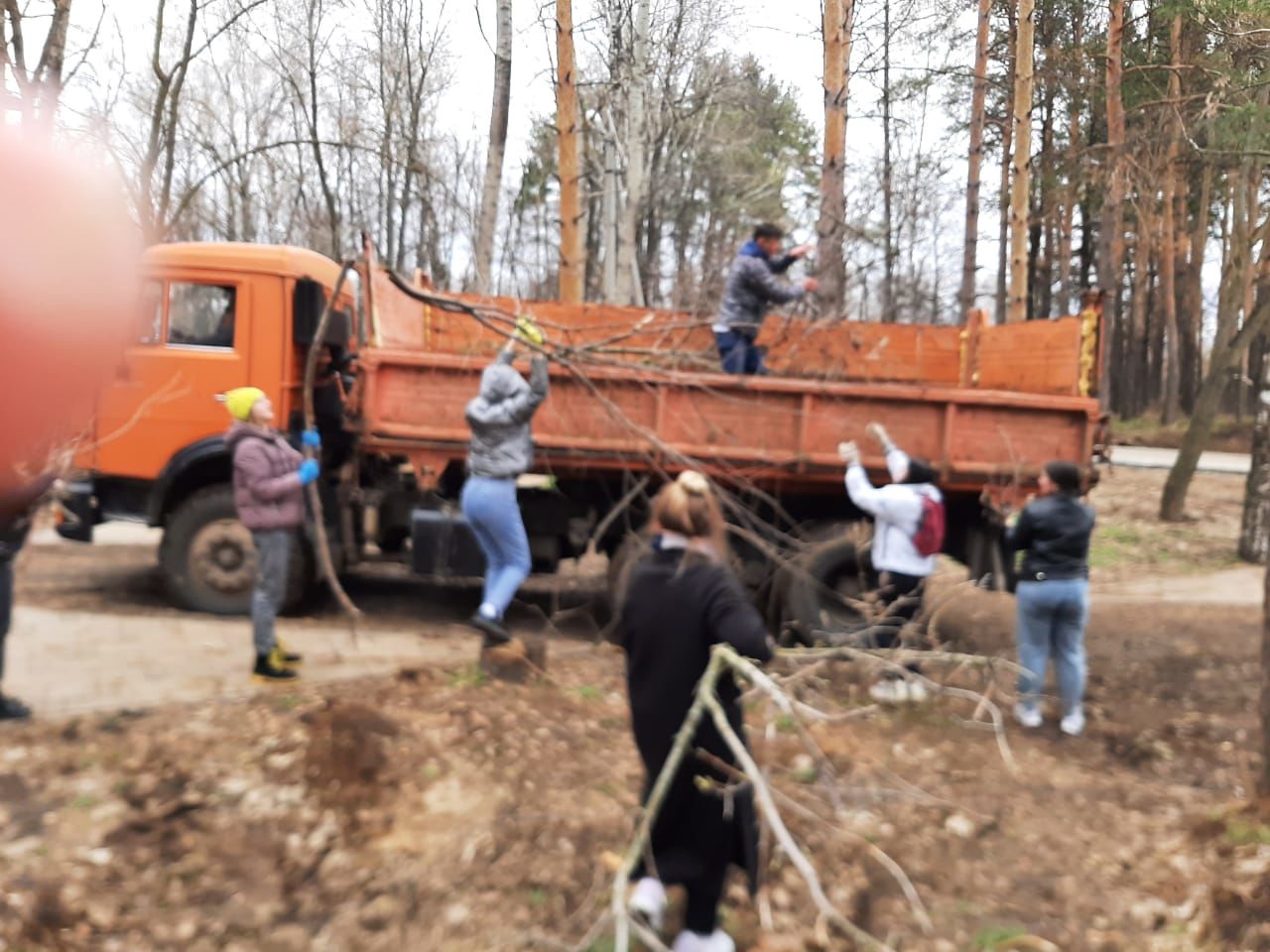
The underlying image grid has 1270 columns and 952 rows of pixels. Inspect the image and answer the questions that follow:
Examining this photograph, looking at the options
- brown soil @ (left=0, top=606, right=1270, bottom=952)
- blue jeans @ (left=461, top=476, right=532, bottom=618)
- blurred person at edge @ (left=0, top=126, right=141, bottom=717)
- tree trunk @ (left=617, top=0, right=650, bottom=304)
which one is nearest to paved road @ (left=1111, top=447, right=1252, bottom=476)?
tree trunk @ (left=617, top=0, right=650, bottom=304)

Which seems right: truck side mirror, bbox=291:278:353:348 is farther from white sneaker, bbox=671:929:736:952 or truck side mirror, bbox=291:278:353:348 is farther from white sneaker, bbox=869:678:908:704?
white sneaker, bbox=671:929:736:952

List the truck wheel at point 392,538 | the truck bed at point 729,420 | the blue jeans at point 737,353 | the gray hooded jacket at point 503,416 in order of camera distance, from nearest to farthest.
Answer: the gray hooded jacket at point 503,416, the truck bed at point 729,420, the blue jeans at point 737,353, the truck wheel at point 392,538

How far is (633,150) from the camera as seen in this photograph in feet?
63.9

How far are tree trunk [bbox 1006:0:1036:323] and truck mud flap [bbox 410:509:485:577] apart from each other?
833 cm

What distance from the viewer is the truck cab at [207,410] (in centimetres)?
688

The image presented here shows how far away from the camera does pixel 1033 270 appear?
29844 mm

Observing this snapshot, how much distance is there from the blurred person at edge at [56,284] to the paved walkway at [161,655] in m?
4.81

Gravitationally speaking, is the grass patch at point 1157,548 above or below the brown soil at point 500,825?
above

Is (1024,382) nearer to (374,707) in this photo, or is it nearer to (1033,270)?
(374,707)

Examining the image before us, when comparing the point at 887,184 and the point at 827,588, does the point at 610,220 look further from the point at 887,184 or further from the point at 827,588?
the point at 827,588

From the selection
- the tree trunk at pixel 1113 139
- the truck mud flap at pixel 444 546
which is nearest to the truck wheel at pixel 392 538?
the truck mud flap at pixel 444 546

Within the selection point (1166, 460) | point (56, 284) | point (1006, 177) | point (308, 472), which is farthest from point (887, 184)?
point (56, 284)

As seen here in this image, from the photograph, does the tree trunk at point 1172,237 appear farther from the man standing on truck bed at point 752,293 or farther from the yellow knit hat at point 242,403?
the yellow knit hat at point 242,403

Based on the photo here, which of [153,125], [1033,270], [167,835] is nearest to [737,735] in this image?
[167,835]
